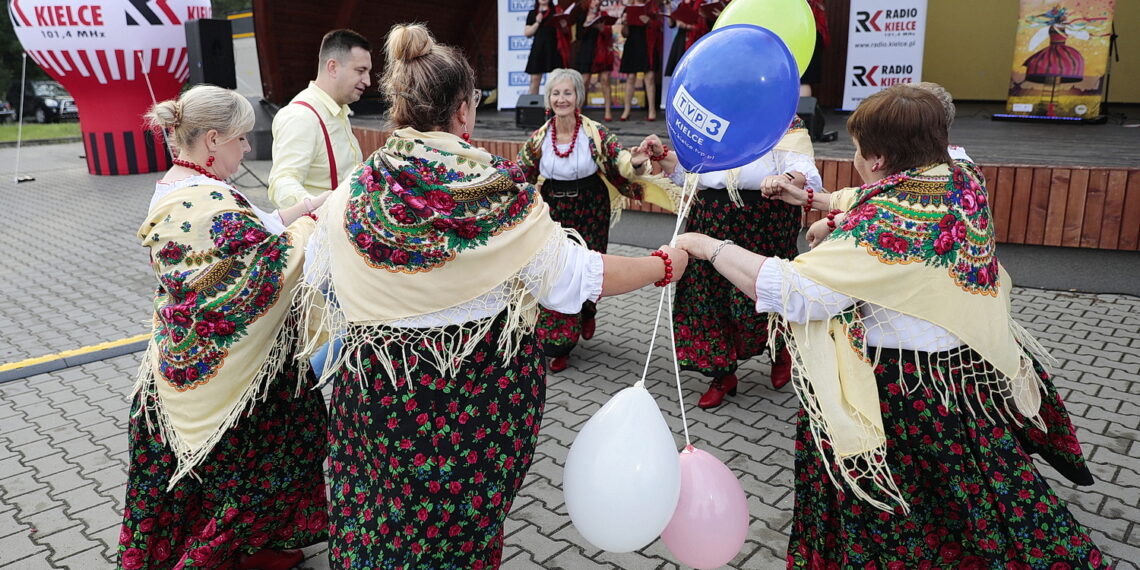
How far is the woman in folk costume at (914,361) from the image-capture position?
6.39 ft

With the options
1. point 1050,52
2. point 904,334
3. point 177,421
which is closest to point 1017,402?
point 904,334

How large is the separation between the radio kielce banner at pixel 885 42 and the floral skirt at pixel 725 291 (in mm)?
6153

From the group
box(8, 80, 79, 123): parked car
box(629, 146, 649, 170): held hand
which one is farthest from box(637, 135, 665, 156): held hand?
box(8, 80, 79, 123): parked car

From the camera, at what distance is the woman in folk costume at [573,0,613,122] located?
984 centimetres

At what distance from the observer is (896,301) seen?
6.39 ft

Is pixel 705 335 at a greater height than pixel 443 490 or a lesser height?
lesser

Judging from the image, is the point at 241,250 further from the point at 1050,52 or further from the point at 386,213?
the point at 1050,52

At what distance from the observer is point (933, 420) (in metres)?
2.04

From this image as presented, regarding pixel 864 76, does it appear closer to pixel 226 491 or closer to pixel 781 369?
pixel 781 369

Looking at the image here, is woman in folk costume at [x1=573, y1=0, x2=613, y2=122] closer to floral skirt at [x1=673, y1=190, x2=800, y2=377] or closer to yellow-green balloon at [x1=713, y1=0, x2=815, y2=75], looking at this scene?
floral skirt at [x1=673, y1=190, x2=800, y2=377]

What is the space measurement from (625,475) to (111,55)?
12236mm

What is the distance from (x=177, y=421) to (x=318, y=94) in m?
1.57

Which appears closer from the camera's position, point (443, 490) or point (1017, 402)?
point (443, 490)

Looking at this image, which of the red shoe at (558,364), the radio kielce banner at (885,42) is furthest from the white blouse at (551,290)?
the radio kielce banner at (885,42)
